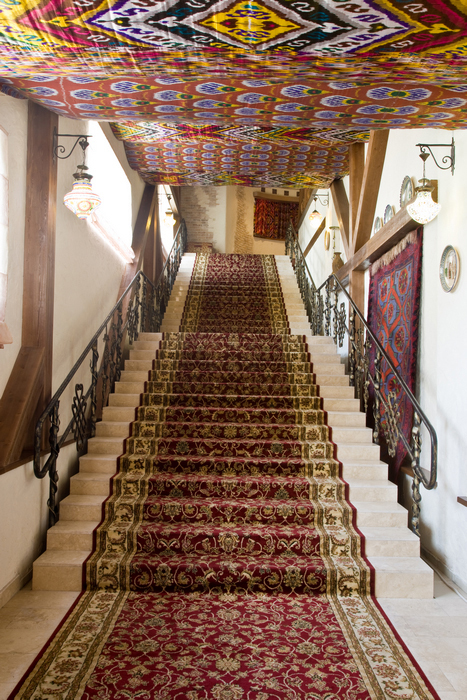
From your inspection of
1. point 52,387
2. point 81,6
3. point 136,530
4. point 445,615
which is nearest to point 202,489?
point 136,530

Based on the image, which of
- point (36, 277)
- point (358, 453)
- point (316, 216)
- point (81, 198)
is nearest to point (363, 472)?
point (358, 453)

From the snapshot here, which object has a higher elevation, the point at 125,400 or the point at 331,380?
the point at 331,380

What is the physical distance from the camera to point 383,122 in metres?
3.55

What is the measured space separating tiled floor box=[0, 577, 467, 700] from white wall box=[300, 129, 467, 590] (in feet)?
1.21

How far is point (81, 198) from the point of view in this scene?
149 inches

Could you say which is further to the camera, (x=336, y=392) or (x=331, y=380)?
(x=331, y=380)

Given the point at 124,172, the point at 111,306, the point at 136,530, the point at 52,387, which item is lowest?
the point at 136,530

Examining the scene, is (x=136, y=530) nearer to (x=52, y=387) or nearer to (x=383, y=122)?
(x=52, y=387)

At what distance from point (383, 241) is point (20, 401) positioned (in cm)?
356

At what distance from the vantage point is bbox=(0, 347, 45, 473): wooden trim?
10.2 feet

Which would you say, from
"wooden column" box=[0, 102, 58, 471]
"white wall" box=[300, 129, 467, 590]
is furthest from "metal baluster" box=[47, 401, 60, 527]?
"white wall" box=[300, 129, 467, 590]

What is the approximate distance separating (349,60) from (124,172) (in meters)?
4.36

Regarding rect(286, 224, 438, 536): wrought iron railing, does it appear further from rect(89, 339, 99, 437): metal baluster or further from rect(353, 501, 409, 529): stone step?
rect(89, 339, 99, 437): metal baluster

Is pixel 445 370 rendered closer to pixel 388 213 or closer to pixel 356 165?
pixel 388 213
